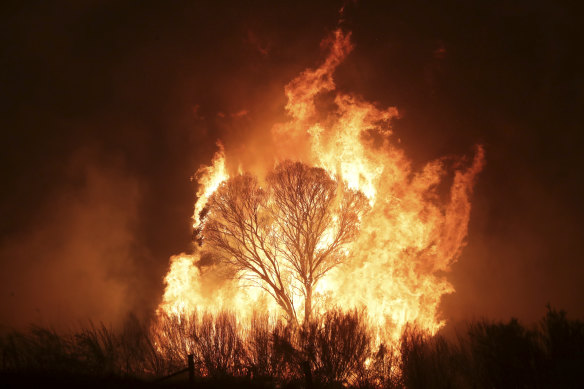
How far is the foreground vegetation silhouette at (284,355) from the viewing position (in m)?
10.5

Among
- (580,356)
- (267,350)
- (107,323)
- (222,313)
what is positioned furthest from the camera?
(107,323)

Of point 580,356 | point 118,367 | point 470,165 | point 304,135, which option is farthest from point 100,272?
point 580,356

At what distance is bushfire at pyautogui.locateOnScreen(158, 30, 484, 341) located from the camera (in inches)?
A: 766

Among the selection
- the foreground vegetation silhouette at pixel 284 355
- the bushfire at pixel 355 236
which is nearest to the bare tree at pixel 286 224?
the bushfire at pixel 355 236

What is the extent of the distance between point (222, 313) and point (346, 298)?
22.7 ft

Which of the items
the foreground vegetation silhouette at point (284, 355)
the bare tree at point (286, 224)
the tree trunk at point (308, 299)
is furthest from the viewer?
the bare tree at point (286, 224)

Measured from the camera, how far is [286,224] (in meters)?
20.6

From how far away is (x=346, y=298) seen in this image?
65.4 ft

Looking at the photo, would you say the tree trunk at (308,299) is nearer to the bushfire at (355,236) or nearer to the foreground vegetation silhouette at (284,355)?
the bushfire at (355,236)

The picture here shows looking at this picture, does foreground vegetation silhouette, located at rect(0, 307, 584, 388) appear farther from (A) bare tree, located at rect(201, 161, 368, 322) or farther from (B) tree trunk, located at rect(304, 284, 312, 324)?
(A) bare tree, located at rect(201, 161, 368, 322)

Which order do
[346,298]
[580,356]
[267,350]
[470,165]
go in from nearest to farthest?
[580,356] → [267,350] → [346,298] → [470,165]

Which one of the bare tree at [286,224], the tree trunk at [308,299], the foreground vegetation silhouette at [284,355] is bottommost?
the foreground vegetation silhouette at [284,355]

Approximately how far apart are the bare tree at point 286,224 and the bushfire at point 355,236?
89 mm

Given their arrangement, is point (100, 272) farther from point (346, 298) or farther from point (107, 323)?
point (346, 298)
